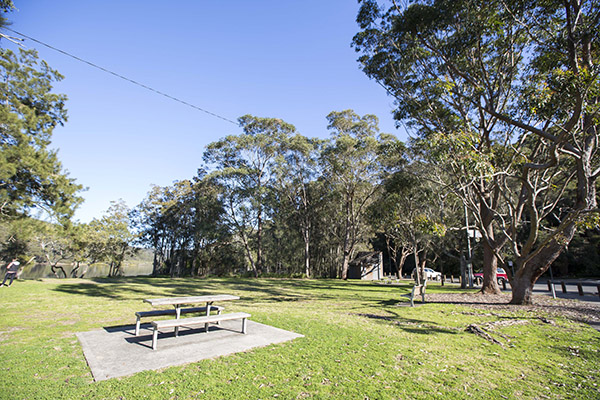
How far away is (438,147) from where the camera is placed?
10.7m

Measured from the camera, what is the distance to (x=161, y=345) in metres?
5.35

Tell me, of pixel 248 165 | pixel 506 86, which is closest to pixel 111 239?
pixel 248 165

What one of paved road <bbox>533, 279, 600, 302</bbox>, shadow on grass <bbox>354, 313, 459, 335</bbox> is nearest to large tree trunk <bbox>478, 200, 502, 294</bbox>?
paved road <bbox>533, 279, 600, 302</bbox>

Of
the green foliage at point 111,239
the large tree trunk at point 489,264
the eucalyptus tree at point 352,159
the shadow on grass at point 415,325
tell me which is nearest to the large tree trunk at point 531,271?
the large tree trunk at point 489,264

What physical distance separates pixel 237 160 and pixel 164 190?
12653mm

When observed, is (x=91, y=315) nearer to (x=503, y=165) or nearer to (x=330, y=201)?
(x=503, y=165)

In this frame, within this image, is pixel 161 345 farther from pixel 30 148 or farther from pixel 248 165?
pixel 248 165

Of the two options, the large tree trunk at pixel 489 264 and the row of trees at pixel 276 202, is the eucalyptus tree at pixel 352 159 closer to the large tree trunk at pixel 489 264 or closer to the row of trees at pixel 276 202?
the row of trees at pixel 276 202

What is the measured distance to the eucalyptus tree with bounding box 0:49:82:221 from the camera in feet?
43.7

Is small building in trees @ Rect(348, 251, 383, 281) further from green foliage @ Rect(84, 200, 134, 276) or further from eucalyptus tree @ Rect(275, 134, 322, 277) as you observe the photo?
green foliage @ Rect(84, 200, 134, 276)

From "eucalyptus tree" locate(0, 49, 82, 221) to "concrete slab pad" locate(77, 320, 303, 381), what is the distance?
11.9 meters

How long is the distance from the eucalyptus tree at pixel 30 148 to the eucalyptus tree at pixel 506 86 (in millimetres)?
15660

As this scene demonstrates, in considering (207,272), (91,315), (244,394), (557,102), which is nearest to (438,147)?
(557,102)

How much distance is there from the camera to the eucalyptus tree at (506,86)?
911 cm
